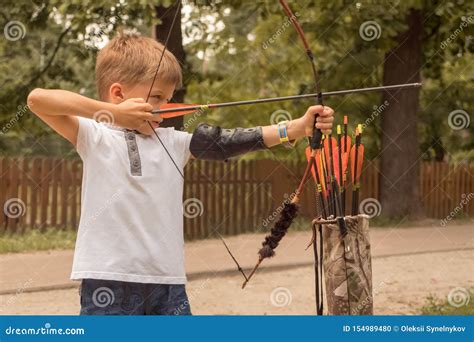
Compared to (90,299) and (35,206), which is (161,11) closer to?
(35,206)

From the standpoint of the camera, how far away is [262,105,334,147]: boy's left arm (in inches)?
88.7

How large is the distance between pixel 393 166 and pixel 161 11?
5122mm

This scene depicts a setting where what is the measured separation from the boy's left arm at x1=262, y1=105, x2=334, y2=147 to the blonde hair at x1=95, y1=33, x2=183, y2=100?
0.37 metres

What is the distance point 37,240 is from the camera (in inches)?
381

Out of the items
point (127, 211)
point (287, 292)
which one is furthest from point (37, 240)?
point (127, 211)

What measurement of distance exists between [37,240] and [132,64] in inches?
296

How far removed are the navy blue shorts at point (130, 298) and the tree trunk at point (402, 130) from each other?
32.4ft

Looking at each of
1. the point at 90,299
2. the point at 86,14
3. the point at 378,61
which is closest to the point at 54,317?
the point at 90,299

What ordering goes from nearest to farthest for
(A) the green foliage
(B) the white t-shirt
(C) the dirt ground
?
1. (B) the white t-shirt
2. (C) the dirt ground
3. (A) the green foliage

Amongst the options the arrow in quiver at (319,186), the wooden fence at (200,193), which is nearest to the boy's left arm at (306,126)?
the arrow in quiver at (319,186)

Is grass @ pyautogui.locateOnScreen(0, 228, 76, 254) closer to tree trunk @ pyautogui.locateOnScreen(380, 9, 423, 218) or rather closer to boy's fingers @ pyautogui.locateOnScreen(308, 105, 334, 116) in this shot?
tree trunk @ pyautogui.locateOnScreen(380, 9, 423, 218)

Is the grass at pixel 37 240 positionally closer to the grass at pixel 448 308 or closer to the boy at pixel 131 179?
the grass at pixel 448 308

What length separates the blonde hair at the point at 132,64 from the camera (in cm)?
254

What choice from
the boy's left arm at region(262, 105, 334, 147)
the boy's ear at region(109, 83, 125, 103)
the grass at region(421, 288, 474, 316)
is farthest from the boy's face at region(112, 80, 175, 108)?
the grass at region(421, 288, 474, 316)
